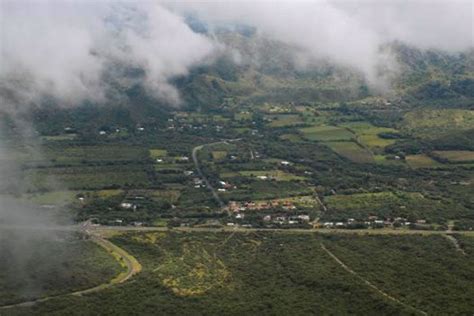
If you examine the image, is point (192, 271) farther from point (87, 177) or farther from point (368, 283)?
point (87, 177)

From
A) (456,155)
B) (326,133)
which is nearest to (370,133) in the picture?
(326,133)

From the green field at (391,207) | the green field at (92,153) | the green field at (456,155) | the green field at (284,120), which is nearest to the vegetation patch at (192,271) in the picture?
the green field at (391,207)

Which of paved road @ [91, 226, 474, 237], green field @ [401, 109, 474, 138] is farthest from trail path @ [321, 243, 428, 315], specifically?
green field @ [401, 109, 474, 138]

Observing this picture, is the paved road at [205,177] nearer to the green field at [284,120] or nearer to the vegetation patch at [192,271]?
the green field at [284,120]

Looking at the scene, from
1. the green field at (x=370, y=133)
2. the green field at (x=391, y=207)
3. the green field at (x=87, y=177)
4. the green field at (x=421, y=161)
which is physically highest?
the green field at (x=370, y=133)

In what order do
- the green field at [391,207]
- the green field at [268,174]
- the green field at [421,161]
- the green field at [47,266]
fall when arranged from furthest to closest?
the green field at [421,161] < the green field at [268,174] < the green field at [391,207] < the green field at [47,266]

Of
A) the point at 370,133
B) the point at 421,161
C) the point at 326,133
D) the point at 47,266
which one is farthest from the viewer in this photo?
the point at 326,133

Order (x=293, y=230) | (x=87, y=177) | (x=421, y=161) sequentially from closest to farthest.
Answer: (x=293, y=230), (x=87, y=177), (x=421, y=161)

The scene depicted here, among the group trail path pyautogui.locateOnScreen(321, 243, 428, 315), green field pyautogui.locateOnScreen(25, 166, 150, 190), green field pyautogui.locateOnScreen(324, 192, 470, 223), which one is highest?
green field pyautogui.locateOnScreen(25, 166, 150, 190)

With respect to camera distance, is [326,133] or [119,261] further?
[326,133]

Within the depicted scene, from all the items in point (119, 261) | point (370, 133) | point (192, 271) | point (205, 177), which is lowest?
point (192, 271)

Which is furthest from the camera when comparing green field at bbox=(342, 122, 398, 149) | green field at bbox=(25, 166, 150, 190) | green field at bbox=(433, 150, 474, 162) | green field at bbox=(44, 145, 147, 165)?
green field at bbox=(342, 122, 398, 149)

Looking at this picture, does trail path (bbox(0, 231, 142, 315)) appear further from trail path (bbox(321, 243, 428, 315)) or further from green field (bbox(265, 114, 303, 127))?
green field (bbox(265, 114, 303, 127))
